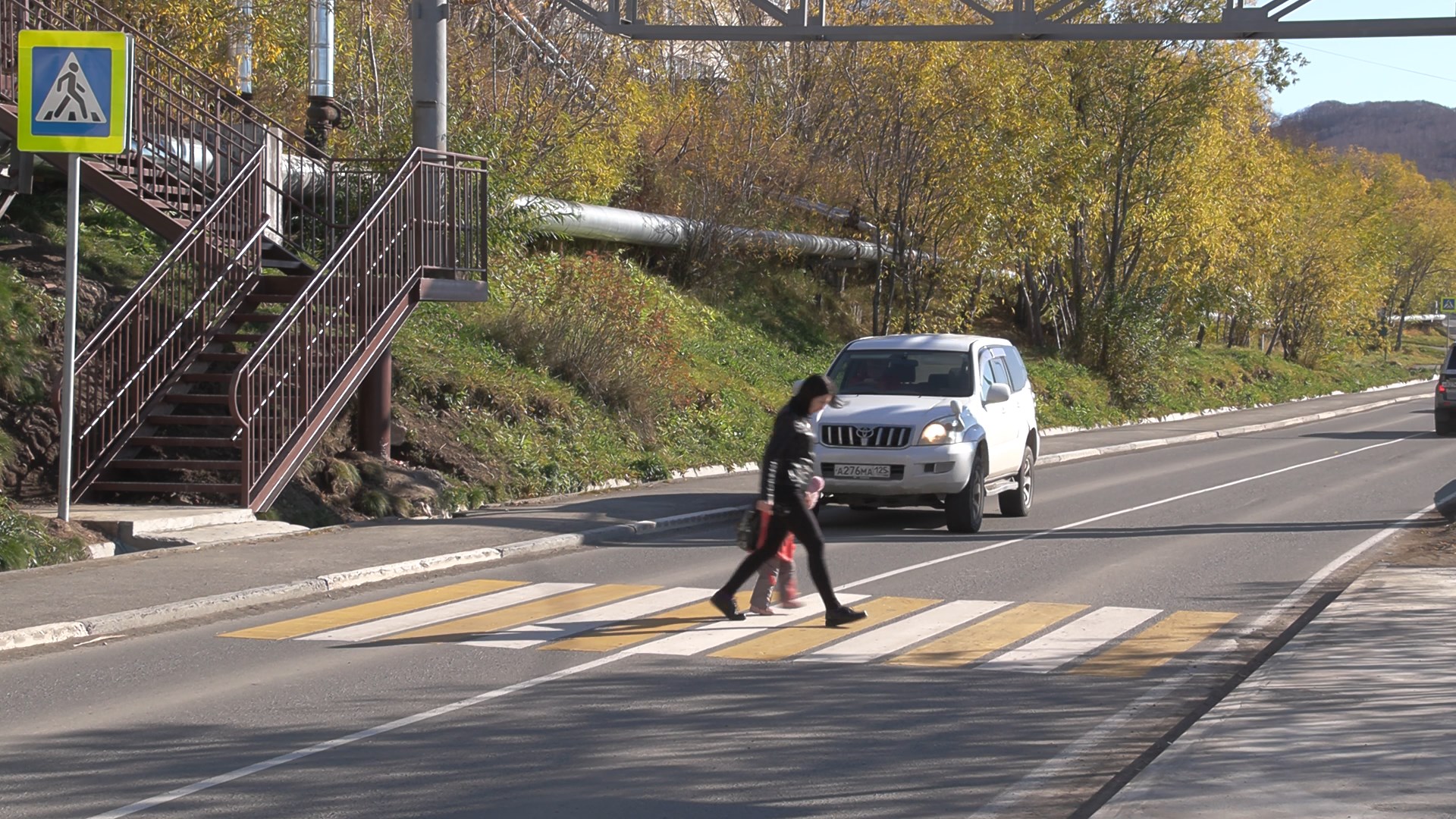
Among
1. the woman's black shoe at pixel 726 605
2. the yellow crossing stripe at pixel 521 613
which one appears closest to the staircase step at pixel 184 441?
the yellow crossing stripe at pixel 521 613

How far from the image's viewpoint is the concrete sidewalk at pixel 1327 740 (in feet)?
19.0

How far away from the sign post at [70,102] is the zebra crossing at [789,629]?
3.60 m

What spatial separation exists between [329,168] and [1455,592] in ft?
41.7

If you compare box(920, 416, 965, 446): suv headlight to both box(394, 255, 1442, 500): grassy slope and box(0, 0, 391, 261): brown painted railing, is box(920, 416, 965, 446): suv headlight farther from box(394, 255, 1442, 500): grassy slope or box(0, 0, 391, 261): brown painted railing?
box(0, 0, 391, 261): brown painted railing

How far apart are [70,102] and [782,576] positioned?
7.21 metres

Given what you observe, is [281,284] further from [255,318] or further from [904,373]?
[904,373]

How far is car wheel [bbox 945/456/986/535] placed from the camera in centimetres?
1557

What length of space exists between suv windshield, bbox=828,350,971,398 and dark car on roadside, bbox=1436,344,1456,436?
22.9 meters

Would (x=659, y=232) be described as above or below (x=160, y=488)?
above

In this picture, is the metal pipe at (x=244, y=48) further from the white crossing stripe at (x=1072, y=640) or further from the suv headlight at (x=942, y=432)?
the white crossing stripe at (x=1072, y=640)

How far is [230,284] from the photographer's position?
15.7 meters

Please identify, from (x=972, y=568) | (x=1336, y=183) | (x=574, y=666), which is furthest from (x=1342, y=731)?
Result: (x=1336, y=183)

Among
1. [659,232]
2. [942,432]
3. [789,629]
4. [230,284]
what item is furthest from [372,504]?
[659,232]

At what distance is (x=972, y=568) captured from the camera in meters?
13.0
